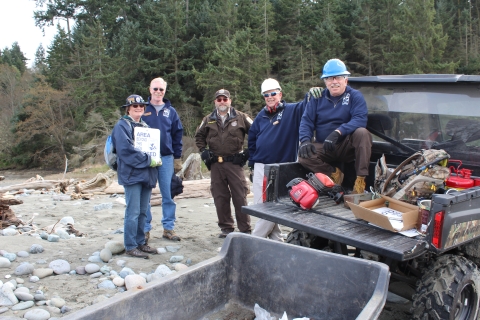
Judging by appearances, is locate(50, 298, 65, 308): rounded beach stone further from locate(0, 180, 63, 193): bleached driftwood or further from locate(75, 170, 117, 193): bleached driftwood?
locate(0, 180, 63, 193): bleached driftwood

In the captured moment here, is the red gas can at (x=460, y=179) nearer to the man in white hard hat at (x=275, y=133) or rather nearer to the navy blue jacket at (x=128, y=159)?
the man in white hard hat at (x=275, y=133)

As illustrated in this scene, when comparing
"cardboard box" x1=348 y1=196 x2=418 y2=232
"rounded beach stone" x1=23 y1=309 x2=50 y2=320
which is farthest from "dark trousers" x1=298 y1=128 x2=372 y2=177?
"rounded beach stone" x1=23 y1=309 x2=50 y2=320

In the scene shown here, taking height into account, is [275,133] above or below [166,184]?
above

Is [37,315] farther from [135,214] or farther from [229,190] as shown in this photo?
[229,190]

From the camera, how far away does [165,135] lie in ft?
20.0

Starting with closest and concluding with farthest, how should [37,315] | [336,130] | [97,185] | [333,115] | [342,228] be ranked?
[342,228] → [37,315] → [336,130] → [333,115] → [97,185]

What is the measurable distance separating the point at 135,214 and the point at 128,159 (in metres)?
0.68

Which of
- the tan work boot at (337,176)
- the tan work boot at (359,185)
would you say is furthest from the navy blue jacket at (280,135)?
the tan work boot at (359,185)

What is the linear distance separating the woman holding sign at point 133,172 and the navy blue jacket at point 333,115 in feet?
6.15

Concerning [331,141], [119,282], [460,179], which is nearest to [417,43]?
[331,141]

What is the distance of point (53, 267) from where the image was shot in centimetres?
512

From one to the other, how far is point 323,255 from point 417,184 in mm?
1446

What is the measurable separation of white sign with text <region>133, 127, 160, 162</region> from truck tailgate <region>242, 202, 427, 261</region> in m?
1.82

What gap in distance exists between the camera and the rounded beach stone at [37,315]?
157 inches
